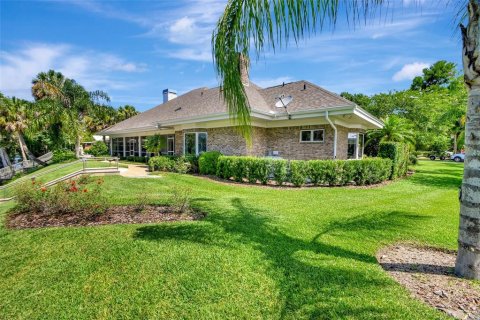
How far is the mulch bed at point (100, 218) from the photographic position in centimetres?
556

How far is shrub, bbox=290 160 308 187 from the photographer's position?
10758 mm

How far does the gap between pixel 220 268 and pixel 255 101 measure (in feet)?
45.7

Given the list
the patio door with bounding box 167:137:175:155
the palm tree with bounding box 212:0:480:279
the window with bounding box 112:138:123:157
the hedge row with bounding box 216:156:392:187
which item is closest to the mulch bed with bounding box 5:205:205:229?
the palm tree with bounding box 212:0:480:279

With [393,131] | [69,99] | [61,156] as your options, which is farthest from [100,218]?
[69,99]

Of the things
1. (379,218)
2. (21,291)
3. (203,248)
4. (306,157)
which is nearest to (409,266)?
(379,218)

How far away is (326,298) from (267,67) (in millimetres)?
3156

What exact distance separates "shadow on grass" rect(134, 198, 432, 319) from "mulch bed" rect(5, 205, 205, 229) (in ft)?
2.10

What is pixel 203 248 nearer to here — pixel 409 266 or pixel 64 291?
pixel 64 291

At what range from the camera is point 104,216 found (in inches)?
238

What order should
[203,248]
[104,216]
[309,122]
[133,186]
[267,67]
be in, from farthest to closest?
[309,122] → [133,186] → [104,216] → [203,248] → [267,67]

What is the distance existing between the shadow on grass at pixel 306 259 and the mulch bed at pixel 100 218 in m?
0.64

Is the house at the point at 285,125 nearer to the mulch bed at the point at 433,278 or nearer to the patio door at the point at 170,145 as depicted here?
the patio door at the point at 170,145

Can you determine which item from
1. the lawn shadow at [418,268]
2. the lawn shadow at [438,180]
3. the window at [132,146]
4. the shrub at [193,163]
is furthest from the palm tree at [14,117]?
the lawn shadow at [438,180]

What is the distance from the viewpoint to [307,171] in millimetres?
10914
